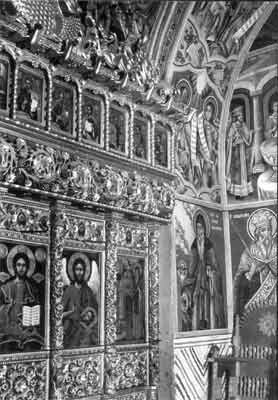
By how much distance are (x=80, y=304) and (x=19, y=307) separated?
1.08 meters

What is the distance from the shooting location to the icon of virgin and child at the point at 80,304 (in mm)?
7449

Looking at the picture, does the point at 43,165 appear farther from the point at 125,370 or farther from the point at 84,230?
the point at 125,370

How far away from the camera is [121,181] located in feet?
26.8

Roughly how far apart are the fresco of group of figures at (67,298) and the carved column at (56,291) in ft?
0.32

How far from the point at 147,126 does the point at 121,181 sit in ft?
4.48

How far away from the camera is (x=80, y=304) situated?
7633 millimetres

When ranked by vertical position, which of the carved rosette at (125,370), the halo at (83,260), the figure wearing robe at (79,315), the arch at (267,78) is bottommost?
the carved rosette at (125,370)

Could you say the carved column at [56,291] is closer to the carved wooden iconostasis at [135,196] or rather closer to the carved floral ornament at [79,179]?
the carved wooden iconostasis at [135,196]

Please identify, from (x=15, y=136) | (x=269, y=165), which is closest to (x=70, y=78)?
(x=15, y=136)

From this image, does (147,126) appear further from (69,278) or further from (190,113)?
(69,278)

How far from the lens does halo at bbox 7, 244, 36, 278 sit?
670cm

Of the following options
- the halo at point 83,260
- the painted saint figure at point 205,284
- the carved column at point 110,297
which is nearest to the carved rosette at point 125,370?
the carved column at point 110,297

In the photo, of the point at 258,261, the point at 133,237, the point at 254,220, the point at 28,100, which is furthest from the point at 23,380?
the point at 254,220

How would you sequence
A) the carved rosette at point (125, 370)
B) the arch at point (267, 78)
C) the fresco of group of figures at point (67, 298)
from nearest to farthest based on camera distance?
the fresco of group of figures at point (67, 298) < the carved rosette at point (125, 370) < the arch at point (267, 78)
